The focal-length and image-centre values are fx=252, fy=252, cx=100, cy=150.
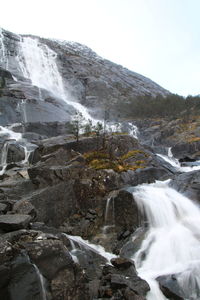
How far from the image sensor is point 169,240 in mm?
16422

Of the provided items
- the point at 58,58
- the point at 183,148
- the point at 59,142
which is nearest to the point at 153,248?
the point at 59,142

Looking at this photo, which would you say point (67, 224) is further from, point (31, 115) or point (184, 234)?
point (31, 115)

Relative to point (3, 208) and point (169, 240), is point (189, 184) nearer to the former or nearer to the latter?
point (169, 240)

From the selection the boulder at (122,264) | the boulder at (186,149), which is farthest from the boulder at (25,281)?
the boulder at (186,149)

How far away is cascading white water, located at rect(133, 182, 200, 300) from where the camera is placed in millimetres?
12597

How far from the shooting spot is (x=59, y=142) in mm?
33625

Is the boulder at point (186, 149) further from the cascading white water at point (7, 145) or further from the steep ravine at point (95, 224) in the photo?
the cascading white water at point (7, 145)

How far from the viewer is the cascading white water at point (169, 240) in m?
12.6

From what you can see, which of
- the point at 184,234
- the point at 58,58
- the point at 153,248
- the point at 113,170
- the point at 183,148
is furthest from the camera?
the point at 58,58

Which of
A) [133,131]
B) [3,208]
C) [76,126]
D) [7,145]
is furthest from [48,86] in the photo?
[3,208]

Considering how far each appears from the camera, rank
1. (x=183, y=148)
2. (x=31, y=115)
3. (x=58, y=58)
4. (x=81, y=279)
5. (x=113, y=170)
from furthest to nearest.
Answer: (x=58, y=58) → (x=31, y=115) → (x=183, y=148) → (x=113, y=170) → (x=81, y=279)

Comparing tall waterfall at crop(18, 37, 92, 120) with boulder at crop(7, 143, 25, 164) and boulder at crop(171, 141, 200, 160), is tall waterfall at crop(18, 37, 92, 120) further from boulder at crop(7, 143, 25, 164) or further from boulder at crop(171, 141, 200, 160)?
boulder at crop(7, 143, 25, 164)

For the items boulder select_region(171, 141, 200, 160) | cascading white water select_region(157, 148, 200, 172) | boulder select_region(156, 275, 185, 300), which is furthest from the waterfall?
boulder select_region(171, 141, 200, 160)

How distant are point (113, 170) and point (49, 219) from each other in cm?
937
